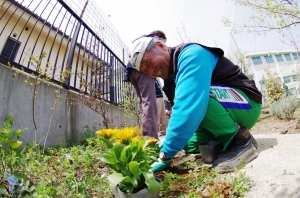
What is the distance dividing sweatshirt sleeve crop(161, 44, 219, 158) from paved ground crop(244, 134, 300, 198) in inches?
19.1

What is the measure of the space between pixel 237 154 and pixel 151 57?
1045mm

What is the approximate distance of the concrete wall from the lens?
2041 millimetres

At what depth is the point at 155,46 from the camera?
1.78m

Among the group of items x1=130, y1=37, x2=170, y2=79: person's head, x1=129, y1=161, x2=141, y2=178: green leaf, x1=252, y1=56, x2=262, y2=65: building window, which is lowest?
x1=129, y1=161, x2=141, y2=178: green leaf

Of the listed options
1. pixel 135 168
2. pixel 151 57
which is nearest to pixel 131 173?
pixel 135 168

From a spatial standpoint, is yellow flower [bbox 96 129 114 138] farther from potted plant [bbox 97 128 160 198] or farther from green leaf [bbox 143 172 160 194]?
green leaf [bbox 143 172 160 194]

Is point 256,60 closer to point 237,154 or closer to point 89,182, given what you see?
point 237,154

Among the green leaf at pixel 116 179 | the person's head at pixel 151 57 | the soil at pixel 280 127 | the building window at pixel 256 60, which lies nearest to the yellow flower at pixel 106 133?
the green leaf at pixel 116 179

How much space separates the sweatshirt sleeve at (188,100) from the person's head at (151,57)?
0.25 metres

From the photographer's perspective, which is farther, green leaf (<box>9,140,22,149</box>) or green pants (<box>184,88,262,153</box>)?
green pants (<box>184,88,262,153</box>)

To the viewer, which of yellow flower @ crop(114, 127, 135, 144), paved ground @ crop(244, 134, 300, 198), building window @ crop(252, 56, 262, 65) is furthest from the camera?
building window @ crop(252, 56, 262, 65)

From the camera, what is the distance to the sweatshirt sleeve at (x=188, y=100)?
1376mm

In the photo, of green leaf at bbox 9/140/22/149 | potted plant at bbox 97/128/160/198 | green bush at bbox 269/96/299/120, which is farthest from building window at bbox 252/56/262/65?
green leaf at bbox 9/140/22/149

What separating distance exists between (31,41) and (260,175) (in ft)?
31.2
